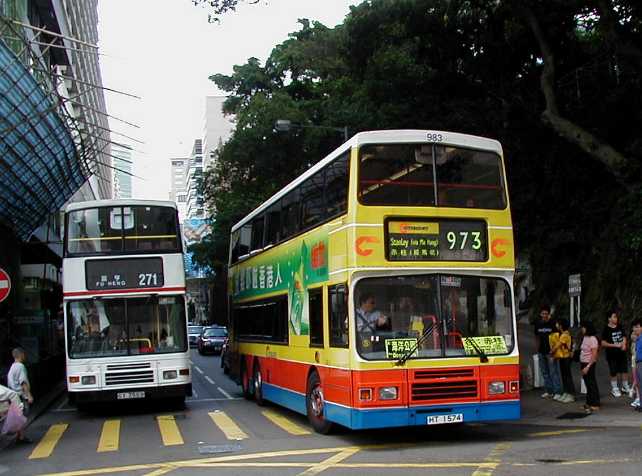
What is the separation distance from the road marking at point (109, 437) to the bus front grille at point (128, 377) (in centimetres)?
80

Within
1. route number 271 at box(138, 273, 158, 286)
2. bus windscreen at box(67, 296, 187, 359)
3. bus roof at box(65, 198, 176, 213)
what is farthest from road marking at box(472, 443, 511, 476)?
bus roof at box(65, 198, 176, 213)

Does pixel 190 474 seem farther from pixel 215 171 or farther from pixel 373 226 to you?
pixel 215 171

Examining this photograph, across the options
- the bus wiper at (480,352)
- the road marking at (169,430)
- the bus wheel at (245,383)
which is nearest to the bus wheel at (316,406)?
the road marking at (169,430)

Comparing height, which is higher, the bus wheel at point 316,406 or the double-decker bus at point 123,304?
the double-decker bus at point 123,304

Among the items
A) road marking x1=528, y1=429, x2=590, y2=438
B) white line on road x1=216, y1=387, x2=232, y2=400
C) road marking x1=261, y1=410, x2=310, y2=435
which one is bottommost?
white line on road x1=216, y1=387, x2=232, y2=400

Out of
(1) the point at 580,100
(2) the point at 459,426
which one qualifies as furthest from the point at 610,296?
(2) the point at 459,426

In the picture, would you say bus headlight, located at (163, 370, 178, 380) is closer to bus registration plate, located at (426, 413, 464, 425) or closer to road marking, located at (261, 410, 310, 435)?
road marking, located at (261, 410, 310, 435)

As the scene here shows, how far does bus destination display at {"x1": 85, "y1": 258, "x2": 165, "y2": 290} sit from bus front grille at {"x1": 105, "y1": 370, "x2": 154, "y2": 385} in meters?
1.78

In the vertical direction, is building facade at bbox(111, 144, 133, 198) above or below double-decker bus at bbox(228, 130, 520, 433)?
above

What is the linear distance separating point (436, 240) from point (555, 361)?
579 centimetres

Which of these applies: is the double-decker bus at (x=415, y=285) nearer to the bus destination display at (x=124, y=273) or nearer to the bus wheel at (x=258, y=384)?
the bus wheel at (x=258, y=384)

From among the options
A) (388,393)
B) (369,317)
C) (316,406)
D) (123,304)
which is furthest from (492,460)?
(123,304)

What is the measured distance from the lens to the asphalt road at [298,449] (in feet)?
30.3

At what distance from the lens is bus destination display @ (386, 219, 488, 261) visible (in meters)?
11.0
